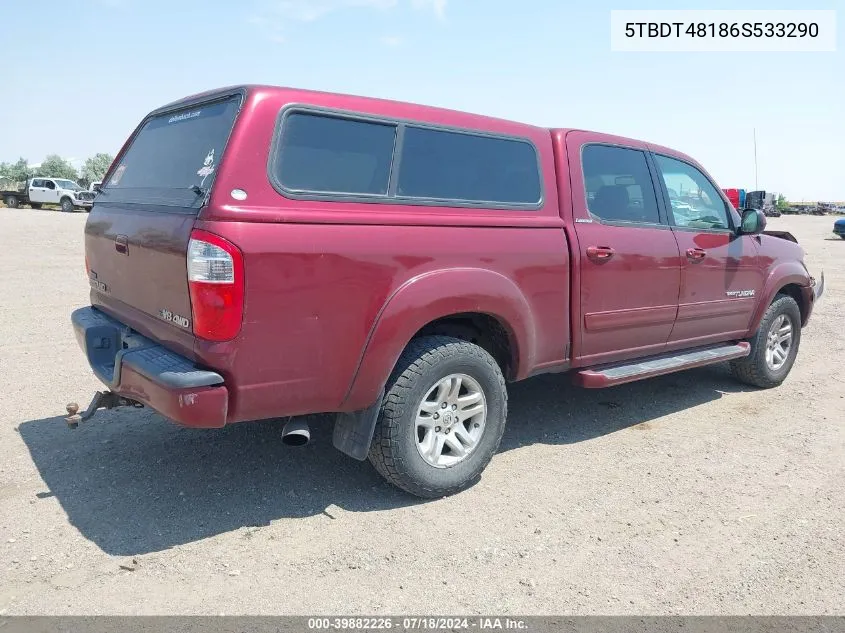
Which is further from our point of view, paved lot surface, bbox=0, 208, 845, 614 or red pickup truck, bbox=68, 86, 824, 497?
red pickup truck, bbox=68, 86, 824, 497

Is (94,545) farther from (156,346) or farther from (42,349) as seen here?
(42,349)

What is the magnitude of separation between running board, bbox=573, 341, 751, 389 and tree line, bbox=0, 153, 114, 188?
68878 millimetres

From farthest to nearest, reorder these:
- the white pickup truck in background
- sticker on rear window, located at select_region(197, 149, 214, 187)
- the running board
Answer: the white pickup truck in background
the running board
sticker on rear window, located at select_region(197, 149, 214, 187)

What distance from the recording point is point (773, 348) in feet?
20.0

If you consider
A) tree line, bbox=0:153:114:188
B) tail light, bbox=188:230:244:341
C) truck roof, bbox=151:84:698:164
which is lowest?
tail light, bbox=188:230:244:341

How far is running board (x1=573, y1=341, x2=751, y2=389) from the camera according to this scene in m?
4.37

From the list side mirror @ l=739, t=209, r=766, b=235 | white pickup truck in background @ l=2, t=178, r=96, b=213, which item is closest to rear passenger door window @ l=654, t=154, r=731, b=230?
side mirror @ l=739, t=209, r=766, b=235

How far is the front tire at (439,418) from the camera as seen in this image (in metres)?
3.43

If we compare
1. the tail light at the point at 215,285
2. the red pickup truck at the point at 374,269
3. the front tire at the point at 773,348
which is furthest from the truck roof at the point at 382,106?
the front tire at the point at 773,348

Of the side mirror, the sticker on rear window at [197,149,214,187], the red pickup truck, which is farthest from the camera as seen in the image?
the side mirror

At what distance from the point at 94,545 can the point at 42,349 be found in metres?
4.05

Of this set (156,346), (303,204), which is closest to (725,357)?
(303,204)

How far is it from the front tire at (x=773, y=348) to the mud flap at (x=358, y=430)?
395cm

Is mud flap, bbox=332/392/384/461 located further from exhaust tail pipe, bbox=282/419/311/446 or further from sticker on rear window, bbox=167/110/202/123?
sticker on rear window, bbox=167/110/202/123
